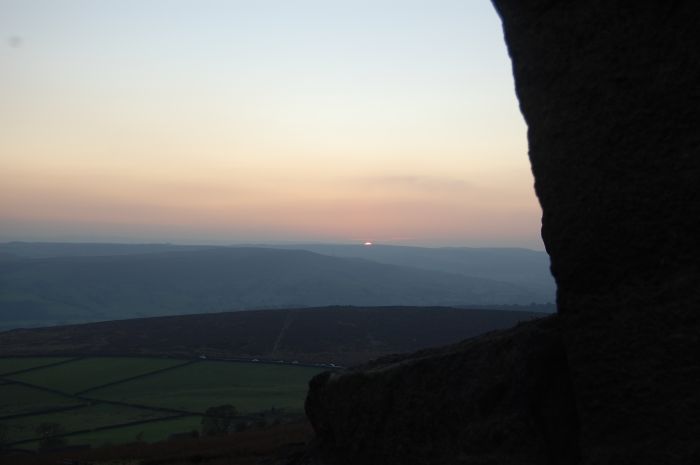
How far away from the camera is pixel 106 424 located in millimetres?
43906

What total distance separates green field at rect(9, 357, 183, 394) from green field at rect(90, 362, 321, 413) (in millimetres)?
3057

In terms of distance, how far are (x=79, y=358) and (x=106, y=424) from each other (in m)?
32.6

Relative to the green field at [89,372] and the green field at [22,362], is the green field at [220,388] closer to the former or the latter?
the green field at [89,372]

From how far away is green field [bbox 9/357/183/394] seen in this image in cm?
5937

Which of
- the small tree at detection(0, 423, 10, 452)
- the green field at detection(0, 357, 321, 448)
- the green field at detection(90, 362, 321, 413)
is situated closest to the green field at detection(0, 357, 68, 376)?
the green field at detection(0, 357, 321, 448)

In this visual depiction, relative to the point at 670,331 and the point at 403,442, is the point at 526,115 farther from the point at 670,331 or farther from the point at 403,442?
the point at 403,442

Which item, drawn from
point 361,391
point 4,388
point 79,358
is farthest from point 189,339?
point 361,391

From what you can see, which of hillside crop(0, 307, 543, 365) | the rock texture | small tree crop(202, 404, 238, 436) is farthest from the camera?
hillside crop(0, 307, 543, 365)

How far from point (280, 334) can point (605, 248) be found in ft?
273

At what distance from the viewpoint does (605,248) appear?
6.03 metres

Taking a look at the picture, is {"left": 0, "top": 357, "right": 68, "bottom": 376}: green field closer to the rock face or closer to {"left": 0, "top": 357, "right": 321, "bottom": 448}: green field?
{"left": 0, "top": 357, "right": 321, "bottom": 448}: green field

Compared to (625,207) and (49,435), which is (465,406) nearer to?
(625,207)

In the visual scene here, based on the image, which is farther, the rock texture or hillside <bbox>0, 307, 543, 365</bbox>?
hillside <bbox>0, 307, 543, 365</bbox>

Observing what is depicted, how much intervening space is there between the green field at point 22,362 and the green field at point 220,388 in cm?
1429
